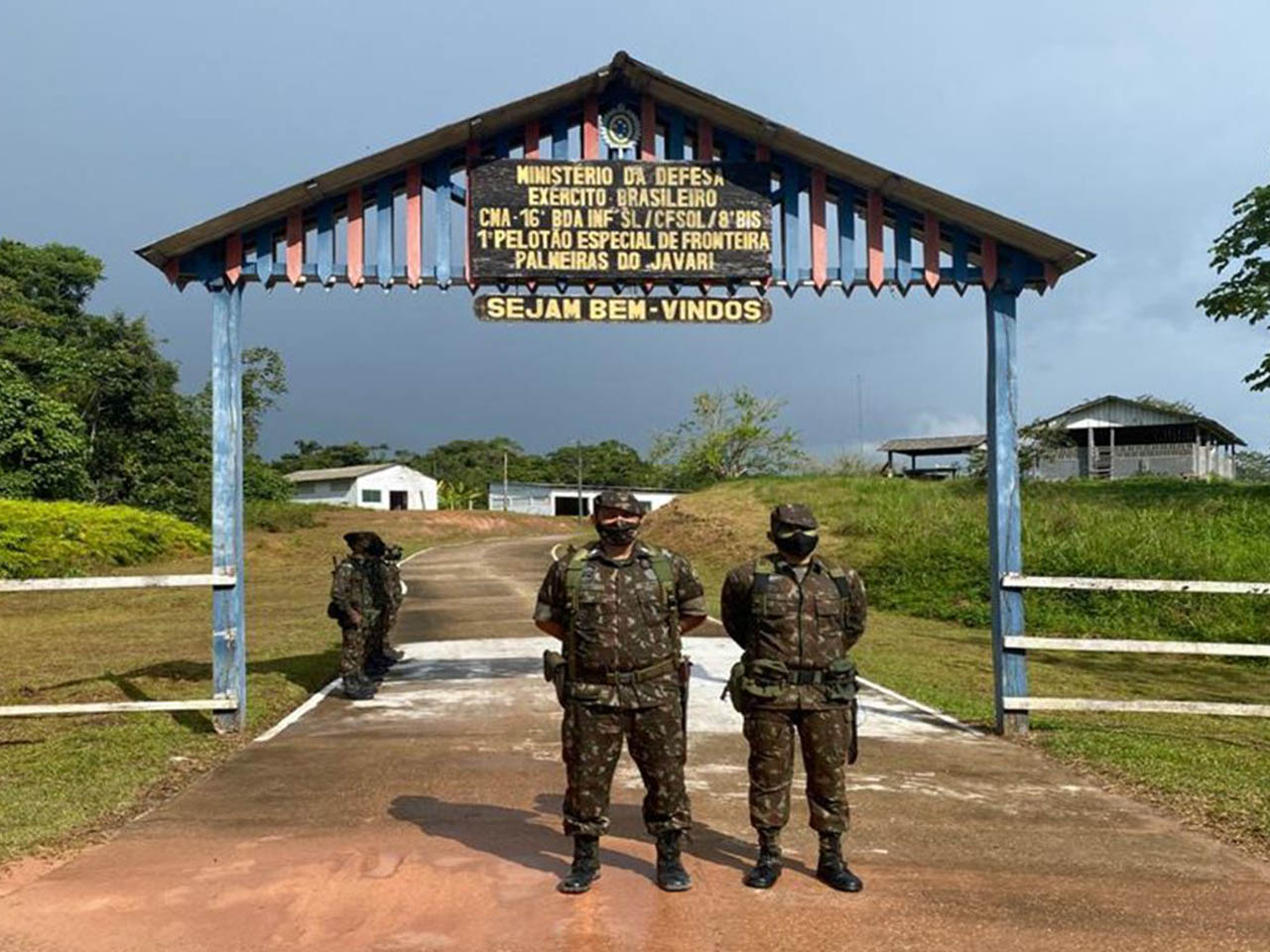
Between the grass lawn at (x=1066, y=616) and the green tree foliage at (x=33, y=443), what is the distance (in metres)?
18.2

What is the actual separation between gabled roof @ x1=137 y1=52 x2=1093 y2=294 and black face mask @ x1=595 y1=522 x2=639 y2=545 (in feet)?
13.6

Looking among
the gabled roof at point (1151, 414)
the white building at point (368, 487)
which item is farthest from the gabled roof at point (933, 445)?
the white building at point (368, 487)

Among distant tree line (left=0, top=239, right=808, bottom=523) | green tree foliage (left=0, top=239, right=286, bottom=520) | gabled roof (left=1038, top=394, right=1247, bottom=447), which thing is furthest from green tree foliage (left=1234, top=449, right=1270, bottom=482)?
green tree foliage (left=0, top=239, right=286, bottom=520)

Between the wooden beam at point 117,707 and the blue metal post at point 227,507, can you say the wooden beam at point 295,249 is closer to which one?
the blue metal post at point 227,507

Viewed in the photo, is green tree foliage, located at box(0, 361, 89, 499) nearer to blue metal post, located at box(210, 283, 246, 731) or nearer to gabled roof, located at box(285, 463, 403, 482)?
blue metal post, located at box(210, 283, 246, 731)

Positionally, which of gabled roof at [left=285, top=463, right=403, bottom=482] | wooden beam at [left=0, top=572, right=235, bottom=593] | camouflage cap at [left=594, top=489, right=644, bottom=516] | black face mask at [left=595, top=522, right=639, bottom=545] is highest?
gabled roof at [left=285, top=463, right=403, bottom=482]

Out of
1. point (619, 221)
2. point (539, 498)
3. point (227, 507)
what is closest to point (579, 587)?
point (619, 221)

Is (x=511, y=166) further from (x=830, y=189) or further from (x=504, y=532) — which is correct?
(x=504, y=532)

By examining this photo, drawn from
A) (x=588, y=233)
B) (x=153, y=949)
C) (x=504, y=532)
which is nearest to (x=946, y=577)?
(x=588, y=233)

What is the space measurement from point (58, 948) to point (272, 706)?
207 inches

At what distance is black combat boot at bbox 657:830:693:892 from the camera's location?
4527 mm

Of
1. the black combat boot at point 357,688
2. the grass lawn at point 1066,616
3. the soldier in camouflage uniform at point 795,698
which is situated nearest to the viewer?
the soldier in camouflage uniform at point 795,698

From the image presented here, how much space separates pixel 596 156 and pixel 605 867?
18.9 feet

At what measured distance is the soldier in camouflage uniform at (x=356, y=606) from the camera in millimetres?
9367
